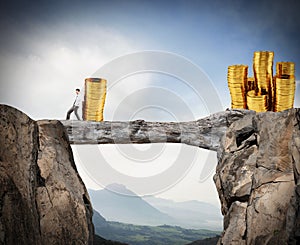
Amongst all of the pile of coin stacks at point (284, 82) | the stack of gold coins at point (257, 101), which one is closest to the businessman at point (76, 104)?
the stack of gold coins at point (257, 101)

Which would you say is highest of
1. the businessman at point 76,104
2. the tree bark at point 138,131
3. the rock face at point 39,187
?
the businessman at point 76,104

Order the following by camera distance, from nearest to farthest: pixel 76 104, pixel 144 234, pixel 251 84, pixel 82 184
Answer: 1. pixel 82 184
2. pixel 76 104
3. pixel 251 84
4. pixel 144 234

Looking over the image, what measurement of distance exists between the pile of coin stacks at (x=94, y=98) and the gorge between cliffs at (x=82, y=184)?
1302mm

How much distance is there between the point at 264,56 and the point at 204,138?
1.44 metres

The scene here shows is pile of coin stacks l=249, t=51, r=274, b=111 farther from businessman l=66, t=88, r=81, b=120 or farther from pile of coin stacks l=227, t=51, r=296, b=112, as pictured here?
businessman l=66, t=88, r=81, b=120

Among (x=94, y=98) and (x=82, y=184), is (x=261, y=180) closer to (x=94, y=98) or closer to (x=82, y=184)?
(x=82, y=184)

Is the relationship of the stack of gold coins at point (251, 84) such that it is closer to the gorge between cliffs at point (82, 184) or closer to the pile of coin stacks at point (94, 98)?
the gorge between cliffs at point (82, 184)

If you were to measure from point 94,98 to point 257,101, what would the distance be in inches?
94.2

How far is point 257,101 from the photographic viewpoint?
554 centimetres

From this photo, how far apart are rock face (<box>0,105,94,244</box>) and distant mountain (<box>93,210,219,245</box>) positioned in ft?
11.1

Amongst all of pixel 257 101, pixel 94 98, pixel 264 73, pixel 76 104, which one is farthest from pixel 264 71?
pixel 76 104

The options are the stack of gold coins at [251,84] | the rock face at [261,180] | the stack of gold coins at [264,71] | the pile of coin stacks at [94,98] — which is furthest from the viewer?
the stack of gold coins at [251,84]

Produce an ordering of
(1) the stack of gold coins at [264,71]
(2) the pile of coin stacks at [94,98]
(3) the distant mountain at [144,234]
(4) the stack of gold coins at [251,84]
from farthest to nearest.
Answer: (3) the distant mountain at [144,234] → (4) the stack of gold coins at [251,84] → (2) the pile of coin stacks at [94,98] → (1) the stack of gold coins at [264,71]

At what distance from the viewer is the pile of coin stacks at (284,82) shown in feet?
17.7
